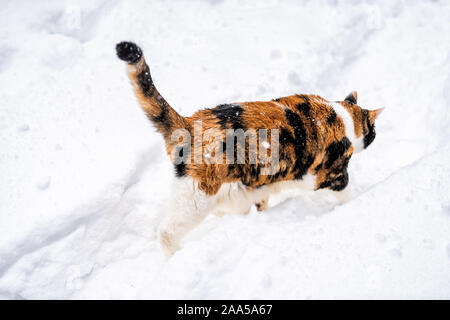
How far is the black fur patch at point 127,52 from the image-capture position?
1.64 m

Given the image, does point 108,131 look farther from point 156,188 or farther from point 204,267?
point 204,267

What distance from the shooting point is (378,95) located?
142 inches

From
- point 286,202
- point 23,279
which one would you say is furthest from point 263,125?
point 23,279

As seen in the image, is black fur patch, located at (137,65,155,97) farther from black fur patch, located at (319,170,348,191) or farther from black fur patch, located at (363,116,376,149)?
black fur patch, located at (363,116,376,149)

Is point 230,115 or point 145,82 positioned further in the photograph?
point 230,115

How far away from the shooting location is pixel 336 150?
2.37m

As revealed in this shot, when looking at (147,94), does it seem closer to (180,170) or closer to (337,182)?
(180,170)

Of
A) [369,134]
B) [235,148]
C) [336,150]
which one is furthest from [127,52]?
[369,134]

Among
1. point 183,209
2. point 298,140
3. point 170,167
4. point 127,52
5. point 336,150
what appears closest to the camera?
point 127,52

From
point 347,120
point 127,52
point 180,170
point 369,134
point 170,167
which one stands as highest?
point 127,52

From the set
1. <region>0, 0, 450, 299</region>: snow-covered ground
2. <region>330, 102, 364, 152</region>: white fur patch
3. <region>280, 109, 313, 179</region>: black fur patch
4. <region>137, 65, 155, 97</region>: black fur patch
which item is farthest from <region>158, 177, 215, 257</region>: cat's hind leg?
<region>330, 102, 364, 152</region>: white fur patch

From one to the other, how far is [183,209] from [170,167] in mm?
1163

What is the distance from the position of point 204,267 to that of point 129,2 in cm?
368

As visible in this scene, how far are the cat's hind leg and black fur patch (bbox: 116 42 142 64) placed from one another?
77cm
